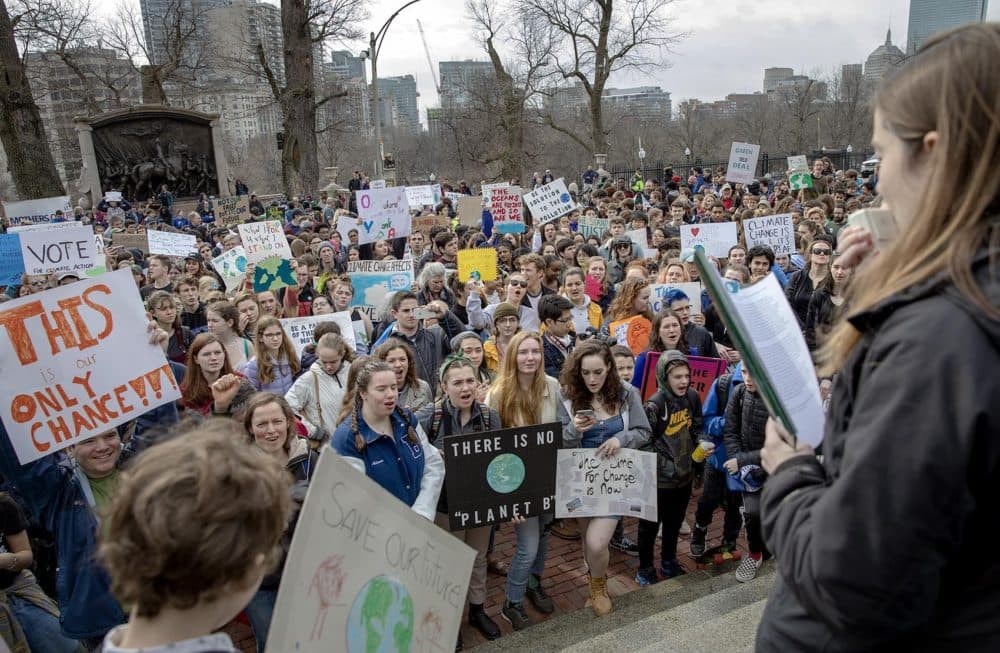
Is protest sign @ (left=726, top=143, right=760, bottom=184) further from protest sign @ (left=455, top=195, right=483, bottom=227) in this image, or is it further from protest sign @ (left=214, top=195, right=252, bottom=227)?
protest sign @ (left=214, top=195, right=252, bottom=227)

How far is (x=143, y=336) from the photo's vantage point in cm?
404

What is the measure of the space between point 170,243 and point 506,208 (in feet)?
19.0

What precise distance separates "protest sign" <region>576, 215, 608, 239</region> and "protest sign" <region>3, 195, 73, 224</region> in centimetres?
1332

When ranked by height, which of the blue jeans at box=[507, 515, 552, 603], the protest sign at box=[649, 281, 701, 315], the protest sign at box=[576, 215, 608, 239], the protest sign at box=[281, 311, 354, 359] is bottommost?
the blue jeans at box=[507, 515, 552, 603]

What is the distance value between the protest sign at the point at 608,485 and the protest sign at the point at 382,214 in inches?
302

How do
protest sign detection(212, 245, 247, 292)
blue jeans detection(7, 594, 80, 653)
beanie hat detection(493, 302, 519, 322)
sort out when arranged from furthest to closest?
protest sign detection(212, 245, 247, 292) → beanie hat detection(493, 302, 519, 322) → blue jeans detection(7, 594, 80, 653)

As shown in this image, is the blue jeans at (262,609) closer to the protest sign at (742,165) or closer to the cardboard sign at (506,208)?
the cardboard sign at (506,208)

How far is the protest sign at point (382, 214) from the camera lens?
1118 cm

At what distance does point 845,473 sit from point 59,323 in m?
3.99

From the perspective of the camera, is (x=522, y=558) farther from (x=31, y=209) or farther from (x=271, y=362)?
(x=31, y=209)

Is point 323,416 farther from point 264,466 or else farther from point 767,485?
point 767,485

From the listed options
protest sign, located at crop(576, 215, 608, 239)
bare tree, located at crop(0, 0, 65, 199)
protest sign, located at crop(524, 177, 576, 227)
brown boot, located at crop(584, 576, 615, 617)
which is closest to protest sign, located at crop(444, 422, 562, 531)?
brown boot, located at crop(584, 576, 615, 617)

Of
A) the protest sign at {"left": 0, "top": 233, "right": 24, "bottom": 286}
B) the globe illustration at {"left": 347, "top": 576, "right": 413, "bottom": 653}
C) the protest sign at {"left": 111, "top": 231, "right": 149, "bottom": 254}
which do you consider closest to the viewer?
the globe illustration at {"left": 347, "top": 576, "right": 413, "bottom": 653}

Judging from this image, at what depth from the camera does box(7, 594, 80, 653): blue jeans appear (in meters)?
3.47
